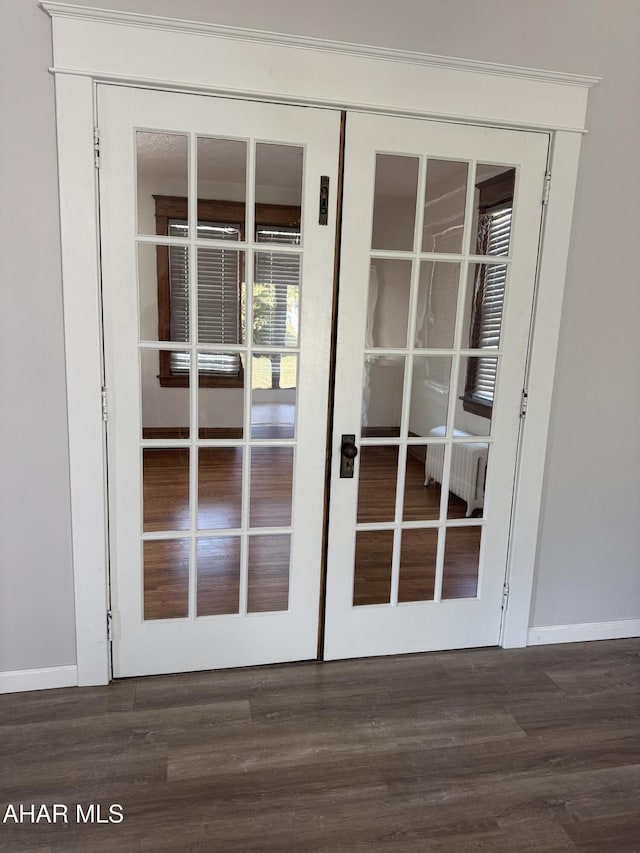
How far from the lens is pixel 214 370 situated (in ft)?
7.22

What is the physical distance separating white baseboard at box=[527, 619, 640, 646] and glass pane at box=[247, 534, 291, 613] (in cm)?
117

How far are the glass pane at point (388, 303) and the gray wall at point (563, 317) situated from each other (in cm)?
71

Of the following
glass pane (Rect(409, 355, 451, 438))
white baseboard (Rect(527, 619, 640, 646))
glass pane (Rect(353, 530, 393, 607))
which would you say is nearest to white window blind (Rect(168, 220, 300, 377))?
glass pane (Rect(409, 355, 451, 438))

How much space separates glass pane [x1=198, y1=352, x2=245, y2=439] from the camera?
219cm

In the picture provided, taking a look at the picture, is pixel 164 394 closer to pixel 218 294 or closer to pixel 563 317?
pixel 218 294

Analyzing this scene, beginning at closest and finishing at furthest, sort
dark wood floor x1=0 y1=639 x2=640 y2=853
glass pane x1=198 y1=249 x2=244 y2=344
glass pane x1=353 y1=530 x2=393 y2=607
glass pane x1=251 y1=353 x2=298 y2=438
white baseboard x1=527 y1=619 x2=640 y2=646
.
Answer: dark wood floor x1=0 y1=639 x2=640 y2=853
glass pane x1=198 y1=249 x2=244 y2=344
glass pane x1=251 y1=353 x2=298 y2=438
glass pane x1=353 y1=530 x2=393 y2=607
white baseboard x1=527 y1=619 x2=640 y2=646

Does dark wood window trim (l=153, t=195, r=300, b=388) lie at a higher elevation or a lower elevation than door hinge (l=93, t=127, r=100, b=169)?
lower

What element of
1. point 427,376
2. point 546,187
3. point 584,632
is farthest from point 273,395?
point 584,632

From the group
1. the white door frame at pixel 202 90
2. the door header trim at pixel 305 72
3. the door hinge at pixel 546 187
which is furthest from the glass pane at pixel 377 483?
the door header trim at pixel 305 72

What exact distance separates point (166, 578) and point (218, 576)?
202 mm

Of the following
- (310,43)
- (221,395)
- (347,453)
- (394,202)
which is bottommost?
(347,453)

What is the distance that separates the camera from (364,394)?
7.62 feet

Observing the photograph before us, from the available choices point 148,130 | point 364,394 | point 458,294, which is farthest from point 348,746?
point 148,130

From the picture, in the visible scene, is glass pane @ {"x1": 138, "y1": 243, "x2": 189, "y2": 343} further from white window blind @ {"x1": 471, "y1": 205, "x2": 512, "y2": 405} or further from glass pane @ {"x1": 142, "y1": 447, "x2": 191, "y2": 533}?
white window blind @ {"x1": 471, "y1": 205, "x2": 512, "y2": 405}
